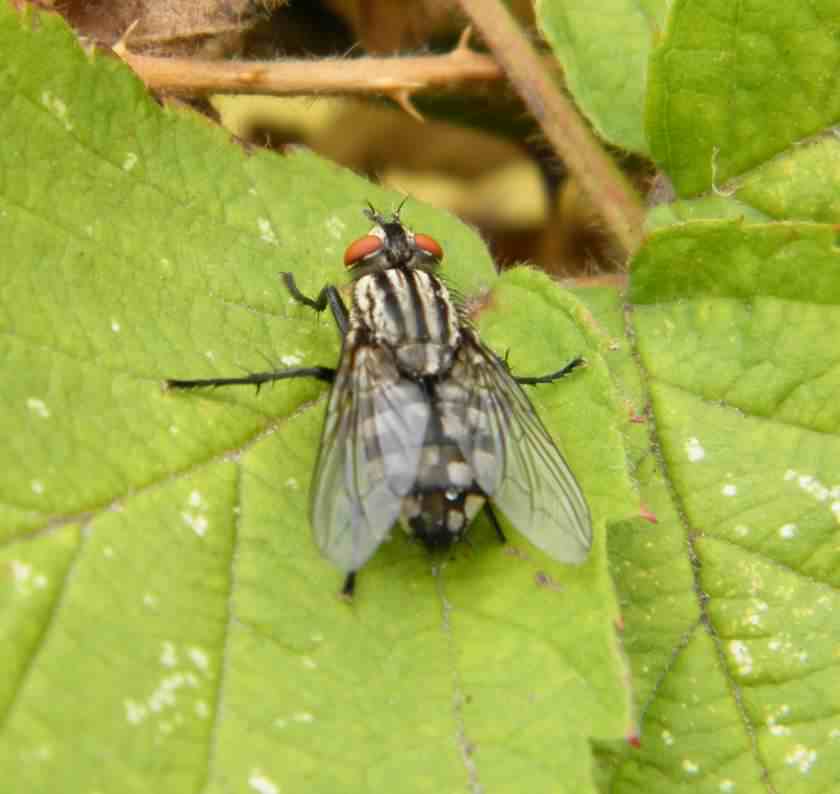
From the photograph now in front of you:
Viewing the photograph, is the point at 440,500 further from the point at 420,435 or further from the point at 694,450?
the point at 694,450

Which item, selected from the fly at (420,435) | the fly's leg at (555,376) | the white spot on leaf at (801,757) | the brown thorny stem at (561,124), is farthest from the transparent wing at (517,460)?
the brown thorny stem at (561,124)

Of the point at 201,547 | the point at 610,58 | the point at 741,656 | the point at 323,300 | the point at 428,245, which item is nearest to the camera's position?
the point at 201,547

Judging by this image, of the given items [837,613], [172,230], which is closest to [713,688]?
[837,613]

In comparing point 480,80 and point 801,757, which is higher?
point 480,80

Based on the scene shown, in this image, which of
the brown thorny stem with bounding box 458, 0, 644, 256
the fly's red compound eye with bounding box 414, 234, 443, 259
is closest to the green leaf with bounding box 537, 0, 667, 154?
the brown thorny stem with bounding box 458, 0, 644, 256

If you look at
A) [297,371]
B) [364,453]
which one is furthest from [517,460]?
[297,371]

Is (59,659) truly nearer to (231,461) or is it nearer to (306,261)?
(231,461)

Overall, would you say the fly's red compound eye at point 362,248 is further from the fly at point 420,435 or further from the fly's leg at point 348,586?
the fly's leg at point 348,586
